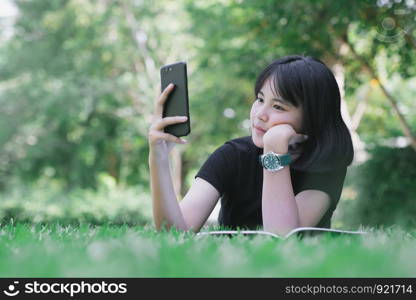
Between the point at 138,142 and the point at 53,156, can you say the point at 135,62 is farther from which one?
the point at 53,156

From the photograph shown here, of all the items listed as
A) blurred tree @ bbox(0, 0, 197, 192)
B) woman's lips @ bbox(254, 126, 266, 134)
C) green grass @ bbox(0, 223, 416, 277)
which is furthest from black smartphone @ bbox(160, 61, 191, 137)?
blurred tree @ bbox(0, 0, 197, 192)

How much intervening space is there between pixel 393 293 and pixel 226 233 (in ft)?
2.90

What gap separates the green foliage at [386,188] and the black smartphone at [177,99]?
613cm

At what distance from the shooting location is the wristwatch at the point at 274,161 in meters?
2.29

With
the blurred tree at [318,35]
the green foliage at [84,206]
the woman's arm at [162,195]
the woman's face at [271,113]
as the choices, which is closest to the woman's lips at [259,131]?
the woman's face at [271,113]

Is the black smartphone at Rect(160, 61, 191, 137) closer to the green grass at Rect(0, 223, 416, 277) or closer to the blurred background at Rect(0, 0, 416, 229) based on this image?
the green grass at Rect(0, 223, 416, 277)

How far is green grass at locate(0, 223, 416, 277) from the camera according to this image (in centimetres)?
110

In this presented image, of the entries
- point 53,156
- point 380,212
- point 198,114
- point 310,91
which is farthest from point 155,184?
point 53,156

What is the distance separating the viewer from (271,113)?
2.50 meters

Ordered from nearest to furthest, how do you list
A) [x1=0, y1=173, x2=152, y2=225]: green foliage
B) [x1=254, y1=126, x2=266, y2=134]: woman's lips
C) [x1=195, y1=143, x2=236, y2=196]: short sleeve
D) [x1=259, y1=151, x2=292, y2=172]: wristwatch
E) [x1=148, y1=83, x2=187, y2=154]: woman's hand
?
[x1=259, y1=151, x2=292, y2=172]: wristwatch < [x1=148, y1=83, x2=187, y2=154]: woman's hand < [x1=254, y1=126, x2=266, y2=134]: woman's lips < [x1=195, y1=143, x2=236, y2=196]: short sleeve < [x1=0, y1=173, x2=152, y2=225]: green foliage

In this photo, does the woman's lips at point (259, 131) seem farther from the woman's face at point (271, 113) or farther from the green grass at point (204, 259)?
the green grass at point (204, 259)

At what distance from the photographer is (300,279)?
3.60 feet

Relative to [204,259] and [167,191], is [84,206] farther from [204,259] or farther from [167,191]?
[204,259]

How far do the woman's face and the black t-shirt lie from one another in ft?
1.03
